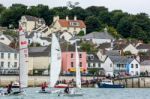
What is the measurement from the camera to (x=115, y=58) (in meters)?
147

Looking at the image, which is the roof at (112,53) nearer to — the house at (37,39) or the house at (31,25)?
the house at (37,39)

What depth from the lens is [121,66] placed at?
146875 mm

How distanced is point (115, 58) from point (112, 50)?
17453 millimetres

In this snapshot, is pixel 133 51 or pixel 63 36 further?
pixel 63 36

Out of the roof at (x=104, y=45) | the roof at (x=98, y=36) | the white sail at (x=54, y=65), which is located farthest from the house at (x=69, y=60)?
the white sail at (x=54, y=65)

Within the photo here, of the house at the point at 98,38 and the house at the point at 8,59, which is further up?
the house at the point at 98,38

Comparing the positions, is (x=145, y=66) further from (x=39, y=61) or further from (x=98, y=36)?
(x=98, y=36)

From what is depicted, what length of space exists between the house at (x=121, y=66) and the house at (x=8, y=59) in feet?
66.6

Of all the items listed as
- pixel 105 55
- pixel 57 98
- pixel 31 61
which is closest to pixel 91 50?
pixel 105 55

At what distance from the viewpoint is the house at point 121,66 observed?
146 metres

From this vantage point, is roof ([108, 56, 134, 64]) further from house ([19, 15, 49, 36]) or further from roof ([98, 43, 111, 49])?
house ([19, 15, 49, 36])

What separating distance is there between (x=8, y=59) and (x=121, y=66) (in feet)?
82.4

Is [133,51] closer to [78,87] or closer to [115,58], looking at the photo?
[115,58]

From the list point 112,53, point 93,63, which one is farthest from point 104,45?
point 93,63
